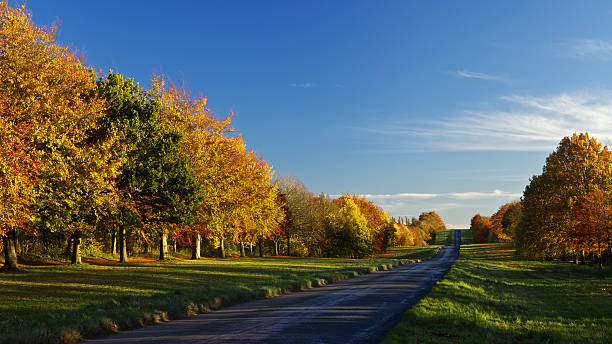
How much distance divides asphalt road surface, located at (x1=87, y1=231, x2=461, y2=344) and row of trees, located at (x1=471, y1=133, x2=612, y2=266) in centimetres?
2892

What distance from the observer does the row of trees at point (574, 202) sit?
37781mm

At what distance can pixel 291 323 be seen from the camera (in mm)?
11570

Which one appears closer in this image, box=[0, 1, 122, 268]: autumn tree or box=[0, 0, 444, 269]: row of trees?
box=[0, 1, 122, 268]: autumn tree

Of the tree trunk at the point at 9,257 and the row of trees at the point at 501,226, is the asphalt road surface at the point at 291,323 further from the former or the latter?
the row of trees at the point at 501,226

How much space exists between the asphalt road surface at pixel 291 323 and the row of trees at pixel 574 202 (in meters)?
28.9

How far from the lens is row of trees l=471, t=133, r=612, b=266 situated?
37781 millimetres

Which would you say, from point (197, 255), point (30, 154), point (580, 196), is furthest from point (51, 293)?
point (580, 196)

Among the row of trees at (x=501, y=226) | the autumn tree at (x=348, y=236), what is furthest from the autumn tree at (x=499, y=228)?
the autumn tree at (x=348, y=236)

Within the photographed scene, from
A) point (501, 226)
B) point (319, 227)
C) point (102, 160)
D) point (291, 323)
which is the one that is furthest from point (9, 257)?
point (501, 226)

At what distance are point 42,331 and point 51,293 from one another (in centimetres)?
833

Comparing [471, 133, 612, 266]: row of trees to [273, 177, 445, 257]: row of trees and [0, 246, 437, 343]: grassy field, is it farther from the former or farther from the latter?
[273, 177, 445, 257]: row of trees

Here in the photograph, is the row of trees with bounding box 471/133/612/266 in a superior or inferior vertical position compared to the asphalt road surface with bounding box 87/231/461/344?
superior

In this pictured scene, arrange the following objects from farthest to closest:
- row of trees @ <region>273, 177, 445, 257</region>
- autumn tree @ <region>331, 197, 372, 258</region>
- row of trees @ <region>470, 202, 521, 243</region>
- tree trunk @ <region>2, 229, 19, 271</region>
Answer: row of trees @ <region>470, 202, 521, 243</region> < autumn tree @ <region>331, 197, 372, 258</region> < row of trees @ <region>273, 177, 445, 257</region> < tree trunk @ <region>2, 229, 19, 271</region>

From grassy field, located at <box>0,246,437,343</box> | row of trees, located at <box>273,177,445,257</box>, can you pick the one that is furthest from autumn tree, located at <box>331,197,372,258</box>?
grassy field, located at <box>0,246,437,343</box>
